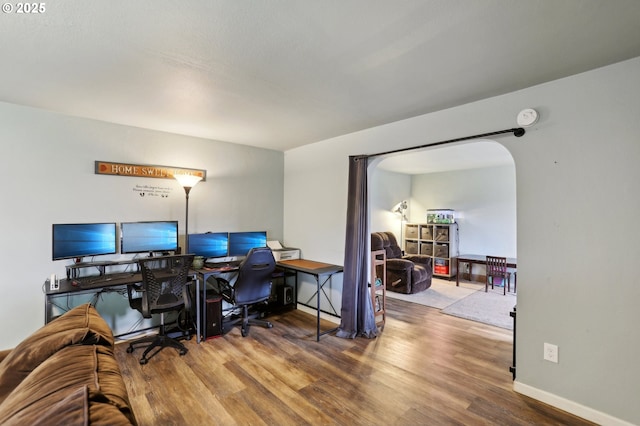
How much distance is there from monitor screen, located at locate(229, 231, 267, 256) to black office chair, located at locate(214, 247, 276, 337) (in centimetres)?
51

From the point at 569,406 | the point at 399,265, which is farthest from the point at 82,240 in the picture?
the point at 399,265

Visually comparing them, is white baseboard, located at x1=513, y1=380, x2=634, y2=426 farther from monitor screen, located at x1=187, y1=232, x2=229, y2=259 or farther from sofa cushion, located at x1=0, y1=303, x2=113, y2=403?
monitor screen, located at x1=187, y1=232, x2=229, y2=259

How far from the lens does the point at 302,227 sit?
4523 mm

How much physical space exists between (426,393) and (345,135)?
2921mm

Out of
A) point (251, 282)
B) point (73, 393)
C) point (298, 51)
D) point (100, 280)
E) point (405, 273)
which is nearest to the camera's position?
point (73, 393)

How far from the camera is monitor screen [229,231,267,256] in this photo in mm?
4016

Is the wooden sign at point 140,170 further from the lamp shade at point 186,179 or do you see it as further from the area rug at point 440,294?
the area rug at point 440,294

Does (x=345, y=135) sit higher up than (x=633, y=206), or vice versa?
(x=345, y=135)

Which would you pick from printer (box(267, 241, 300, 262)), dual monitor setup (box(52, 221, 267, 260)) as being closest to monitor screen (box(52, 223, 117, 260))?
dual monitor setup (box(52, 221, 267, 260))

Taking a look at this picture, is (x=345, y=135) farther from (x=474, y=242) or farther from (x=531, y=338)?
(x=474, y=242)

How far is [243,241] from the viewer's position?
411 centimetres

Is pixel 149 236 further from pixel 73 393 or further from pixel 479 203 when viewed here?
pixel 479 203

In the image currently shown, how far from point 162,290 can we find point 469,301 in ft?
14.8

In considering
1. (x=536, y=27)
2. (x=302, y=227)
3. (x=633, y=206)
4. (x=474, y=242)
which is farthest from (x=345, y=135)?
(x=474, y=242)
